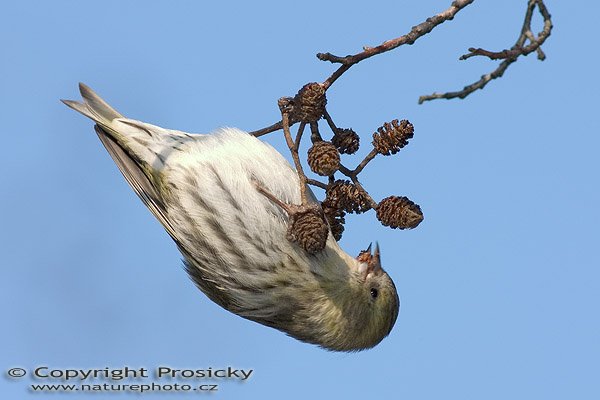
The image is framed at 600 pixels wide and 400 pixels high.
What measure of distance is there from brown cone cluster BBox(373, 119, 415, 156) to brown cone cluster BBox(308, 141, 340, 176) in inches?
7.2

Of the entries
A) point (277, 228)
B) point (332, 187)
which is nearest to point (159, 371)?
point (277, 228)

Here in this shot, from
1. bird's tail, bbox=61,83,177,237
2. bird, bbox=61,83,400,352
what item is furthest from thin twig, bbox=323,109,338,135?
bird's tail, bbox=61,83,177,237

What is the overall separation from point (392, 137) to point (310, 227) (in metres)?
0.72

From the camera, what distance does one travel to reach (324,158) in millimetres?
3885

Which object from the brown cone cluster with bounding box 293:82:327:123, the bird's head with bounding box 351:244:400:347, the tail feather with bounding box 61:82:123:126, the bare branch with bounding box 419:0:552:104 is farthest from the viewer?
the tail feather with bounding box 61:82:123:126

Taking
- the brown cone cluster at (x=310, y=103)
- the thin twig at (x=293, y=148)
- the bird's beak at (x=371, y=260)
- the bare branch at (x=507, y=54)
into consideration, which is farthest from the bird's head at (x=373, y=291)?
the bare branch at (x=507, y=54)

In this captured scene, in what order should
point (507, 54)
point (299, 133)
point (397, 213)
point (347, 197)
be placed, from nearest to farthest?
point (507, 54)
point (397, 213)
point (299, 133)
point (347, 197)

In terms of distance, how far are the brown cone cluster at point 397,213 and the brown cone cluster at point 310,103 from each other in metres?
0.48

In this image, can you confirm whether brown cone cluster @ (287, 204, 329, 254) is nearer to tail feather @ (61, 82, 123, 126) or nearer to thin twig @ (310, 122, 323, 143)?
thin twig @ (310, 122, 323, 143)

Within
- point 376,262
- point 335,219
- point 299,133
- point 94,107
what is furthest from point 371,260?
point 94,107

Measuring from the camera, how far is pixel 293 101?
4.00 meters

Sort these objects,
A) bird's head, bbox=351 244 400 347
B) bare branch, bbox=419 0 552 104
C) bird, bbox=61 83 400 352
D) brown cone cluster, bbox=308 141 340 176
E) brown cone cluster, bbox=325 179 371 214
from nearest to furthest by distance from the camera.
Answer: bare branch, bbox=419 0 552 104
brown cone cluster, bbox=308 141 340 176
brown cone cluster, bbox=325 179 371 214
bird, bbox=61 83 400 352
bird's head, bbox=351 244 400 347

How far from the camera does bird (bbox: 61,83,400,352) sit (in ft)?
15.8

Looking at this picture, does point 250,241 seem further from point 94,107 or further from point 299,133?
point 94,107
